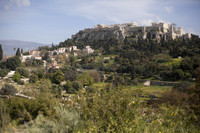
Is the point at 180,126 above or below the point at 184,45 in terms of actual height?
below

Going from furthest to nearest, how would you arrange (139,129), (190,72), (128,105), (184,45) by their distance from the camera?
(184,45), (190,72), (128,105), (139,129)

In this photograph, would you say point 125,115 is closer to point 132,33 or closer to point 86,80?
point 86,80

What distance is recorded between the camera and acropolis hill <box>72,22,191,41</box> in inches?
2629

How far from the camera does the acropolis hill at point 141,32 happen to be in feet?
219

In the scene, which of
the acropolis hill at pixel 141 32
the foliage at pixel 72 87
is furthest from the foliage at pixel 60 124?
the acropolis hill at pixel 141 32

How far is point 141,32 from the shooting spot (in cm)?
7281

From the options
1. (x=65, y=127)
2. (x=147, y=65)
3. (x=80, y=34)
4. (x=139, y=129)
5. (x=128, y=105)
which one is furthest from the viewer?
(x=80, y=34)

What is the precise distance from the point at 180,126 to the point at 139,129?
4.62ft

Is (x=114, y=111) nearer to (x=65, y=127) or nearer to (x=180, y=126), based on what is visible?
(x=65, y=127)

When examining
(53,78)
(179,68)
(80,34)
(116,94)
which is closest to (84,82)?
(53,78)

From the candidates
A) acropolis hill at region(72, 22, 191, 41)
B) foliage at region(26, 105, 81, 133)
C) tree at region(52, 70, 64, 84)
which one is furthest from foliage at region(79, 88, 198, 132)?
acropolis hill at region(72, 22, 191, 41)

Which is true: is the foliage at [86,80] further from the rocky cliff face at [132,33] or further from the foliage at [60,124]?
the rocky cliff face at [132,33]

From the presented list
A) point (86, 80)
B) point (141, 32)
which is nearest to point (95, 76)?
point (86, 80)

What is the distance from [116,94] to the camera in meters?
6.19
